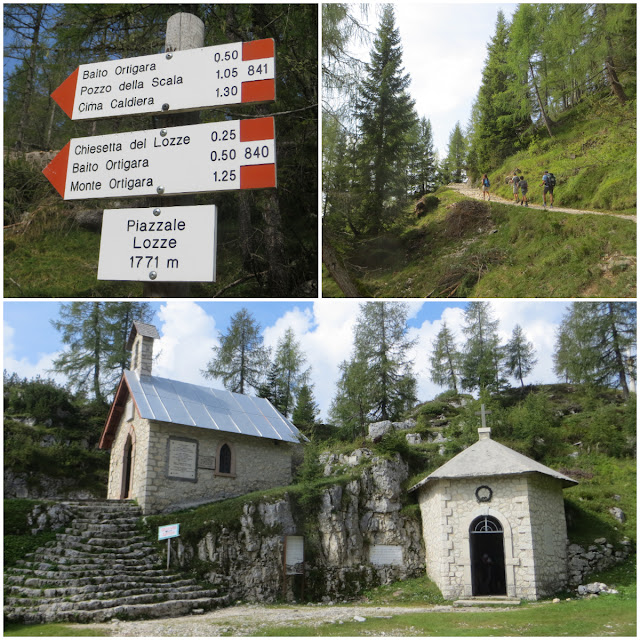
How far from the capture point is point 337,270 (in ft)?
41.4

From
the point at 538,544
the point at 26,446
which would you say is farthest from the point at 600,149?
the point at 26,446

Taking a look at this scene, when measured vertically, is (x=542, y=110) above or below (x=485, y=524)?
above

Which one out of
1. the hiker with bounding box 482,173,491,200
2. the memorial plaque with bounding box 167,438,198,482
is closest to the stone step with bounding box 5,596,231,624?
the memorial plaque with bounding box 167,438,198,482

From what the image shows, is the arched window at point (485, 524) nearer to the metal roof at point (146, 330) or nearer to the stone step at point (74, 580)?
the stone step at point (74, 580)

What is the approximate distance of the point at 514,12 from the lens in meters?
13.3

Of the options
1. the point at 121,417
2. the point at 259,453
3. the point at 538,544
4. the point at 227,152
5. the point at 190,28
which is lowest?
the point at 538,544

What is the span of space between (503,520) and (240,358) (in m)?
21.1

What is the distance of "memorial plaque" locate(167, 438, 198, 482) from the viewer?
16.8 m

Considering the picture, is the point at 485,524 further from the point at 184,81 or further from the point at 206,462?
the point at 184,81

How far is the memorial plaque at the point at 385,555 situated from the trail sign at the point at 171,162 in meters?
13.4

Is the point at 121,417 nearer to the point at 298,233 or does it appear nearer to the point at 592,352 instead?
the point at 298,233

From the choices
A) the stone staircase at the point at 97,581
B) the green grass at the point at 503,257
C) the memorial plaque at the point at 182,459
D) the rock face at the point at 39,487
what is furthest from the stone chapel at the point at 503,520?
the rock face at the point at 39,487

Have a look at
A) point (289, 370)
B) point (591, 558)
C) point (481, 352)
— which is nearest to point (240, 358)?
point (289, 370)

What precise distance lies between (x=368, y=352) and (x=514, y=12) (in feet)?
55.4
